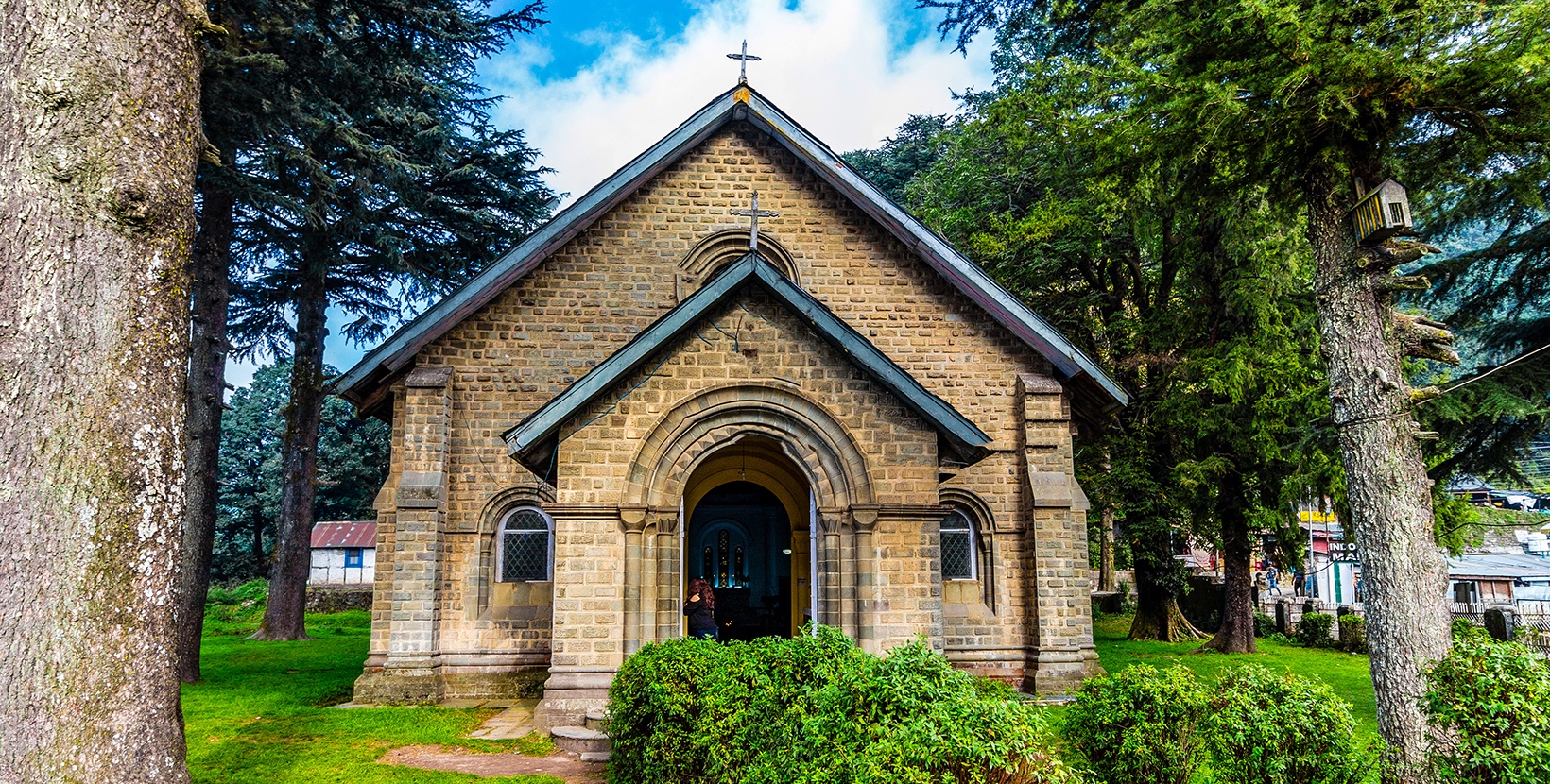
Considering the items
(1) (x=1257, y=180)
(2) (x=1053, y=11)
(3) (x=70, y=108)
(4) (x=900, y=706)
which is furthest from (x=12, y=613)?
(2) (x=1053, y=11)

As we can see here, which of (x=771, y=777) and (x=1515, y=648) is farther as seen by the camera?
(x=1515, y=648)

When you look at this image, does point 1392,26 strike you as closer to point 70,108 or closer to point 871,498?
point 871,498

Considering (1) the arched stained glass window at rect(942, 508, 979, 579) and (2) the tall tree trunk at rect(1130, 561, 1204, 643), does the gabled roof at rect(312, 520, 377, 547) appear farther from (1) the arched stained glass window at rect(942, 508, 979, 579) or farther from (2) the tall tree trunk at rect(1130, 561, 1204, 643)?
(1) the arched stained glass window at rect(942, 508, 979, 579)

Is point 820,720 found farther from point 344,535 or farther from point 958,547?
point 344,535

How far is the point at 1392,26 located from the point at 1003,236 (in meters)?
14.4

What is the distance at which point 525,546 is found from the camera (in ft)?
45.9

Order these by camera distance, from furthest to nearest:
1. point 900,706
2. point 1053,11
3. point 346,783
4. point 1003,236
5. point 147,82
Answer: point 1003,236 < point 1053,11 < point 346,783 < point 147,82 < point 900,706

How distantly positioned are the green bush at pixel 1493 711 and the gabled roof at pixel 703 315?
5167mm

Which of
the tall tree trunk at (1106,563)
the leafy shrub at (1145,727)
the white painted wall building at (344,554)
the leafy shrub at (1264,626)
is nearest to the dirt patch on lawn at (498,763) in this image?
the leafy shrub at (1145,727)

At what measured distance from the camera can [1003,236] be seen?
2230 cm

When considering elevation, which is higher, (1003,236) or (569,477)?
(1003,236)

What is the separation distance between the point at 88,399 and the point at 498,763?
5.68m

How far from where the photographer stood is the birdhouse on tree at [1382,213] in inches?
331

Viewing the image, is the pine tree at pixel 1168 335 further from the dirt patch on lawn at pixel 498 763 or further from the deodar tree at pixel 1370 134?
the dirt patch on lawn at pixel 498 763
